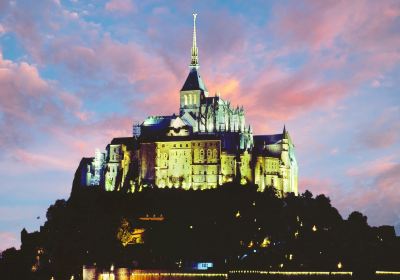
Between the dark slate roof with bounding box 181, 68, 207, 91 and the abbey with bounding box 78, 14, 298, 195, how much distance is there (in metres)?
0.34

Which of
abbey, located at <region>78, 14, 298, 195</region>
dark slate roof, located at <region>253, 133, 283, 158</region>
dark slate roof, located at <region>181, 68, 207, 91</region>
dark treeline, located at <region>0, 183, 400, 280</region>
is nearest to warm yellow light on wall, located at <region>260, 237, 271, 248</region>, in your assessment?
dark treeline, located at <region>0, 183, 400, 280</region>

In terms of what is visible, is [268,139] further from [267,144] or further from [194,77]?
[194,77]

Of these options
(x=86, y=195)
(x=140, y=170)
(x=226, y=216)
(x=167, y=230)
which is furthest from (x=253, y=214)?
(x=86, y=195)

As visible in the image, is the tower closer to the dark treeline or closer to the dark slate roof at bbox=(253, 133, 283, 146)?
the dark slate roof at bbox=(253, 133, 283, 146)

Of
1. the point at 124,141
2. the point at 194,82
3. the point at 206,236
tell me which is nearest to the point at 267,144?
the point at 194,82

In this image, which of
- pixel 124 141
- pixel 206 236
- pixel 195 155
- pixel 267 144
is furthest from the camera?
pixel 124 141

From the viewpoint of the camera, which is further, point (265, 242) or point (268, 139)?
point (268, 139)

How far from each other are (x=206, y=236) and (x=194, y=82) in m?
47.4

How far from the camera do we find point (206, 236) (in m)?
130

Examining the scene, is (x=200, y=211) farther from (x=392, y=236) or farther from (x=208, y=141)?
(x=392, y=236)

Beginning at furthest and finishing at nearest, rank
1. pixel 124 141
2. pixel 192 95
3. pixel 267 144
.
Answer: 1. pixel 192 95
2. pixel 124 141
3. pixel 267 144

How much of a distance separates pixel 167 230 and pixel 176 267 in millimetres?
12973

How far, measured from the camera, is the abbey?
150625 millimetres

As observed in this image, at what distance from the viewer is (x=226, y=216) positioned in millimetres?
136875
